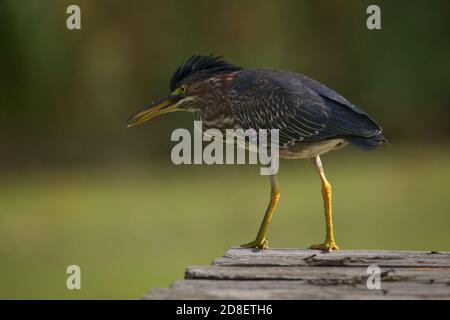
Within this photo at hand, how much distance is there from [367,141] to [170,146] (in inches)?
325

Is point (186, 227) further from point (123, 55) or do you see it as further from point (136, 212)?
point (123, 55)

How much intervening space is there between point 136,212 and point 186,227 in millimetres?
766

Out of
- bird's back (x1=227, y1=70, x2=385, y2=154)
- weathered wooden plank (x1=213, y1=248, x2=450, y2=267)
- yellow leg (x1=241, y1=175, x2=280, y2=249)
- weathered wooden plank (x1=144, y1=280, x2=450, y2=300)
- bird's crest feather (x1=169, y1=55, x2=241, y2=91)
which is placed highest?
bird's crest feather (x1=169, y1=55, x2=241, y2=91)

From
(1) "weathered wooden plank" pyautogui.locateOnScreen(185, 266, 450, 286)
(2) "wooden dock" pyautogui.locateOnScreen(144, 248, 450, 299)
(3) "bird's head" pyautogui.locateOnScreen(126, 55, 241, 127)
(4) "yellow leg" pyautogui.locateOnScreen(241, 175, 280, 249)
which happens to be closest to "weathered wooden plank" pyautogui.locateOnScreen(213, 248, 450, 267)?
(2) "wooden dock" pyautogui.locateOnScreen(144, 248, 450, 299)

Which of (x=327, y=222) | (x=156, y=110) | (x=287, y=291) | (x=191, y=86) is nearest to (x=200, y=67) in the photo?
(x=191, y=86)

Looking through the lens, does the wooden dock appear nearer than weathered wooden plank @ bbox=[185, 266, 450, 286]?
Yes

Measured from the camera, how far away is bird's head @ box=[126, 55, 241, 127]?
5.29 metres

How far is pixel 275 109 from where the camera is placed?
5020 mm

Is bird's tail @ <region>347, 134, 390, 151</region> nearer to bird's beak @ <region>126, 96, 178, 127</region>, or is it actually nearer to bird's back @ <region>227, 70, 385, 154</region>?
bird's back @ <region>227, 70, 385, 154</region>

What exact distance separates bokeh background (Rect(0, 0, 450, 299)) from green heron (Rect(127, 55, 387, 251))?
11.7ft

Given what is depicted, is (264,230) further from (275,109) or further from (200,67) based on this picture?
(200,67)

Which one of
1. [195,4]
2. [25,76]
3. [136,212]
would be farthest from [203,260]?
[195,4]
